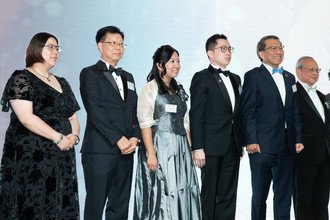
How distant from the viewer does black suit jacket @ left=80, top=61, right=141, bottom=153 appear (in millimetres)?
3137

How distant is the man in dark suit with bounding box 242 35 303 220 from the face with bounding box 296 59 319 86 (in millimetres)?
382

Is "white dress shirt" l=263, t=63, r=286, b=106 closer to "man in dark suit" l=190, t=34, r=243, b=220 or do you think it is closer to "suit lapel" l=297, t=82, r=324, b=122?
"suit lapel" l=297, t=82, r=324, b=122

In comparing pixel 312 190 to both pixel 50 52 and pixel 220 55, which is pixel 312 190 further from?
pixel 50 52

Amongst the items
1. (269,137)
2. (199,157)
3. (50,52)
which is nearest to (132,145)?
(199,157)

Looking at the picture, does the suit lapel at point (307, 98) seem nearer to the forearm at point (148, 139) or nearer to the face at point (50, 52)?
the forearm at point (148, 139)

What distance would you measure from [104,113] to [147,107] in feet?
0.99

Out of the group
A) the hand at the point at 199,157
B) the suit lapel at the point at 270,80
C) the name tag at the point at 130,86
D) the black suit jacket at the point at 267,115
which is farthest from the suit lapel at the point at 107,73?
the suit lapel at the point at 270,80

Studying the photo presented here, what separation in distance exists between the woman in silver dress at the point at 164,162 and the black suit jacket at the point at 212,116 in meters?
0.10

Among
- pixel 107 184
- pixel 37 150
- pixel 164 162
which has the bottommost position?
pixel 107 184

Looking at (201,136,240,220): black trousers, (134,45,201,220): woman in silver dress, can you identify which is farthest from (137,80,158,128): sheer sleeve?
(201,136,240,220): black trousers

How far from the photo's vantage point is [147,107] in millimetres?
3297

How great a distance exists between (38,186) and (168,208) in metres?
A: 0.86

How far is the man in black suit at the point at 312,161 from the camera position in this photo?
12.3 ft

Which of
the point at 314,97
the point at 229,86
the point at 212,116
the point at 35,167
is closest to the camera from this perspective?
the point at 35,167
